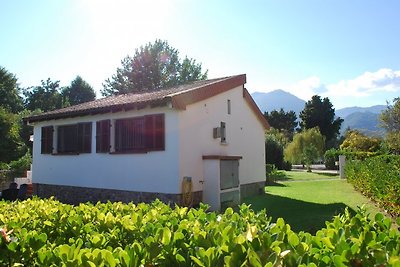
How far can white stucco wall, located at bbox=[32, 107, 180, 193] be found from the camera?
37.8 feet

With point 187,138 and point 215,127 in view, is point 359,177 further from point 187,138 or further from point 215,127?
point 187,138

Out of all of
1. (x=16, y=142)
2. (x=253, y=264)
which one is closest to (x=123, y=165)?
(x=253, y=264)

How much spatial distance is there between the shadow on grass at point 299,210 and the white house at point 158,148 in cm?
131

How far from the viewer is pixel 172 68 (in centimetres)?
4506

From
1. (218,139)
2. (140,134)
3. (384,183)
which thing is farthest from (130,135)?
(384,183)

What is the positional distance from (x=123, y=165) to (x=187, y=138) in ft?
9.45

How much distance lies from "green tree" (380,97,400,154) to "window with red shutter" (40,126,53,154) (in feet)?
92.7

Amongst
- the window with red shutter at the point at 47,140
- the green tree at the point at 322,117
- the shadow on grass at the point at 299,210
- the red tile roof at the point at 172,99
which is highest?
the green tree at the point at 322,117

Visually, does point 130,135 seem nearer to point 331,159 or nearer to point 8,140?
point 8,140

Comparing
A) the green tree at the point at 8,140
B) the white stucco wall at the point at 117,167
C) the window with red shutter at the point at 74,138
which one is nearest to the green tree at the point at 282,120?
the green tree at the point at 8,140

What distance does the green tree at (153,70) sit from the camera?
43.5 m

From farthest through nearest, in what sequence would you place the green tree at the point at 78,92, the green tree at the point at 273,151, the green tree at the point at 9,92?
the green tree at the point at 78,92 < the green tree at the point at 9,92 < the green tree at the point at 273,151

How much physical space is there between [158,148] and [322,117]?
4700cm

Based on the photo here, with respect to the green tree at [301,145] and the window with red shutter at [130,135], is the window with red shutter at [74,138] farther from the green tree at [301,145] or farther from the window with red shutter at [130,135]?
the green tree at [301,145]
